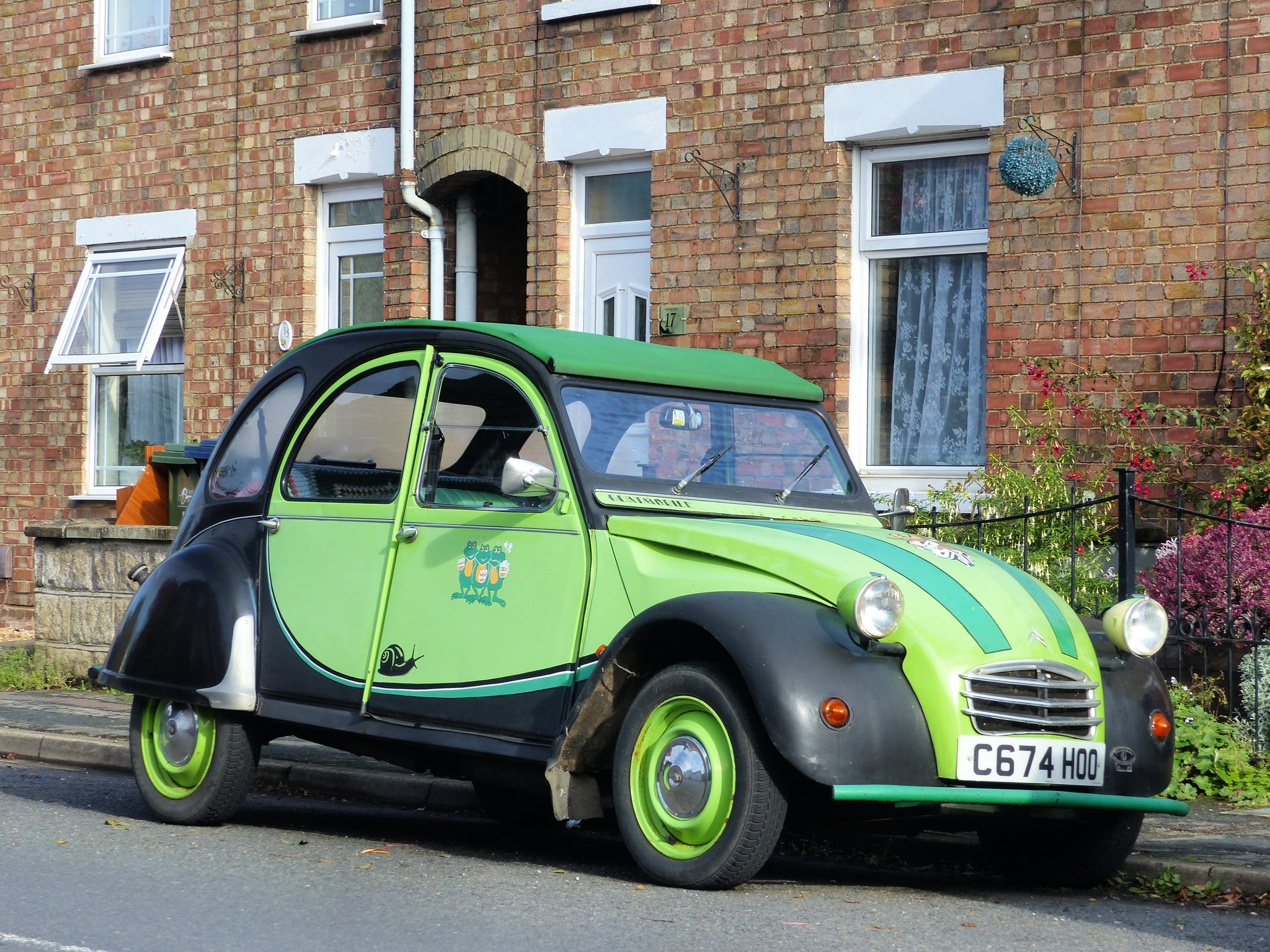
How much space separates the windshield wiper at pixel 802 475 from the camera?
23.8 feet

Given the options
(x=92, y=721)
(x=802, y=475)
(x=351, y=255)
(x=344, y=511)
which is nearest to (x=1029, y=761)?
Result: (x=802, y=475)

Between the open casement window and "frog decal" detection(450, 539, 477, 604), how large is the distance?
9564 millimetres

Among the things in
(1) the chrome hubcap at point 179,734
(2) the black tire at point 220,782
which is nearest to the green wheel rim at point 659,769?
(2) the black tire at point 220,782

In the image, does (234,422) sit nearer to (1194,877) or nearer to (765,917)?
(765,917)

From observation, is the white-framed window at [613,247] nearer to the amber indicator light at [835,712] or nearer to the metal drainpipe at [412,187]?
the metal drainpipe at [412,187]

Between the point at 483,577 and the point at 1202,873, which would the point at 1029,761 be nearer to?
the point at 1202,873

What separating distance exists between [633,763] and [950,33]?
7.16 meters

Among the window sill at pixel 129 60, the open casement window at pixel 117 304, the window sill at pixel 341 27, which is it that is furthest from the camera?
the window sill at pixel 129 60

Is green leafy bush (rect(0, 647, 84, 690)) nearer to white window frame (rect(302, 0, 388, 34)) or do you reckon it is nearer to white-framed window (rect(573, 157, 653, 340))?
white-framed window (rect(573, 157, 653, 340))

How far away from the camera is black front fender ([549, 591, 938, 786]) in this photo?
18.6 ft

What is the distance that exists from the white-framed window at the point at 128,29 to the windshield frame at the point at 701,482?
34.1 ft

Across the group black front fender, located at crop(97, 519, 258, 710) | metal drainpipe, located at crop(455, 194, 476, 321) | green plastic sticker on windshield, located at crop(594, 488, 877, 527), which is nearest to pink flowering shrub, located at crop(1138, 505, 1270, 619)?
green plastic sticker on windshield, located at crop(594, 488, 877, 527)

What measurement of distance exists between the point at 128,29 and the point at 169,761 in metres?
10.5

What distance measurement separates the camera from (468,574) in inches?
268
